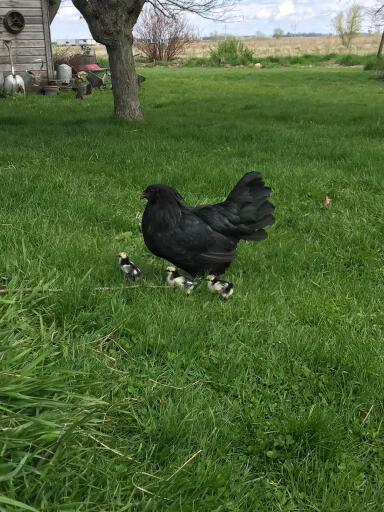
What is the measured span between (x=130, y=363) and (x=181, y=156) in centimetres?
526

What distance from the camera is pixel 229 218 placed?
3.85 m

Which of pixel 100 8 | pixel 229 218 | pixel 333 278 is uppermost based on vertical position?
pixel 100 8

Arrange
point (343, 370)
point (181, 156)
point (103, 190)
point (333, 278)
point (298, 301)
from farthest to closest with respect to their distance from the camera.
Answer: point (181, 156) → point (103, 190) → point (333, 278) → point (298, 301) → point (343, 370)

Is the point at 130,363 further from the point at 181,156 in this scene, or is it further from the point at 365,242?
the point at 181,156

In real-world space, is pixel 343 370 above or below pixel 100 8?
below

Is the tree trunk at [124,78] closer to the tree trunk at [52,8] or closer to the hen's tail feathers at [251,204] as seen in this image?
the hen's tail feathers at [251,204]

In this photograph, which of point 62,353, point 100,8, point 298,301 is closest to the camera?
point 62,353

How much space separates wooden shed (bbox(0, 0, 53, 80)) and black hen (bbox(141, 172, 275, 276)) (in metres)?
16.0

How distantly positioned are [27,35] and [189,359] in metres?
17.7

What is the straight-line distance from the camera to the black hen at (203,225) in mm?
3600

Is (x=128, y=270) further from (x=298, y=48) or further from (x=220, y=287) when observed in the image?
(x=298, y=48)

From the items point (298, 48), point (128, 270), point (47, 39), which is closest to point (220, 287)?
point (128, 270)

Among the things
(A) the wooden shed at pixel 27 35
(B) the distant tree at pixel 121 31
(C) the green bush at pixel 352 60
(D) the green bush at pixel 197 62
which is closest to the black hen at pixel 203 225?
(B) the distant tree at pixel 121 31

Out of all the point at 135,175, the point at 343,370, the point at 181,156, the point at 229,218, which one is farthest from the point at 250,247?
the point at 181,156
